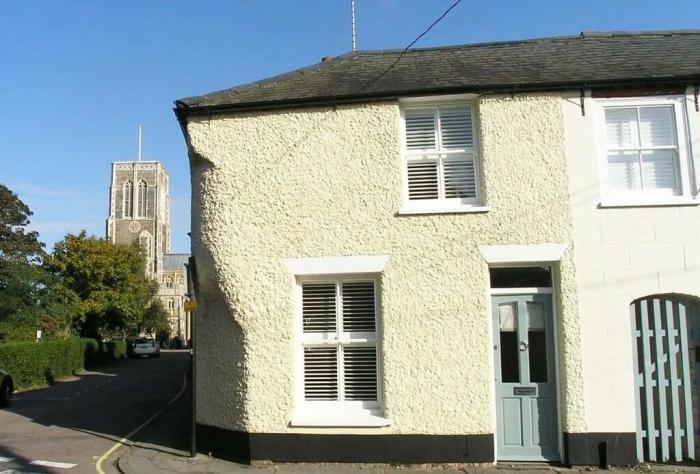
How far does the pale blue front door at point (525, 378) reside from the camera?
25.7 feet

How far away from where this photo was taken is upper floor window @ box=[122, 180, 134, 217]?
109m

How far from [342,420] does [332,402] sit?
1.26 ft

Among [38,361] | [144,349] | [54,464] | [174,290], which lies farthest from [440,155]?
[174,290]

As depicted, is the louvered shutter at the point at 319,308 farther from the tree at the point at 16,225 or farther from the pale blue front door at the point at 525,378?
the tree at the point at 16,225

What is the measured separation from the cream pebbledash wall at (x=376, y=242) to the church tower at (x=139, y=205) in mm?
104159

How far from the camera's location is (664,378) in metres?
7.83

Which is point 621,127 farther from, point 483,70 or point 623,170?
point 483,70

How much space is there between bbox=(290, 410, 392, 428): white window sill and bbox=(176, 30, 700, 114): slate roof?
4.41 m

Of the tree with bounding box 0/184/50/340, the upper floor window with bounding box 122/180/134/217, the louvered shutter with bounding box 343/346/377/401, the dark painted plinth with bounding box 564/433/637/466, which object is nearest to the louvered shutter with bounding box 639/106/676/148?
the dark painted plinth with bounding box 564/433/637/466

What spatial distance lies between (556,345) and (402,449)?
2.48m

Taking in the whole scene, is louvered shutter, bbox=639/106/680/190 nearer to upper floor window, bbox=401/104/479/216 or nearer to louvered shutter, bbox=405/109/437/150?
upper floor window, bbox=401/104/479/216

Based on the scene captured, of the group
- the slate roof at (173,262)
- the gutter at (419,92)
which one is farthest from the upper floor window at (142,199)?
the gutter at (419,92)

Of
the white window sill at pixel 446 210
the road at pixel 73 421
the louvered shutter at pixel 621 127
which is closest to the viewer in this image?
the white window sill at pixel 446 210

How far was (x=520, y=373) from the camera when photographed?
7.95m
